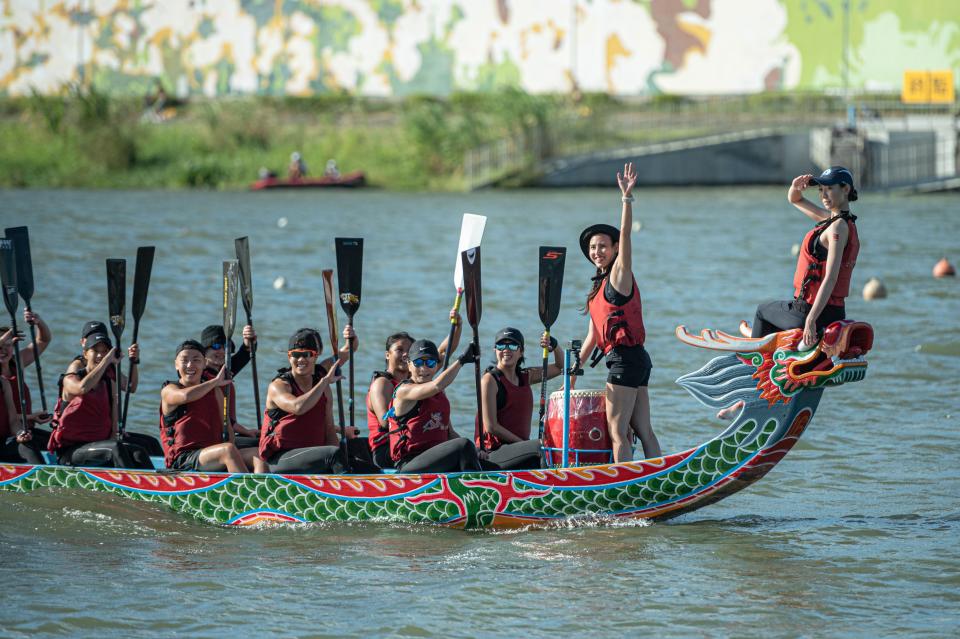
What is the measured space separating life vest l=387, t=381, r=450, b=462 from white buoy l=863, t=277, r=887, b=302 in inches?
466

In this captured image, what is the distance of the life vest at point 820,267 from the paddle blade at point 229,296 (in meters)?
3.72

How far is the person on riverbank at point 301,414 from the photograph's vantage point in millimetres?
8688

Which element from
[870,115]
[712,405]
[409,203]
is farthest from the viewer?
[870,115]

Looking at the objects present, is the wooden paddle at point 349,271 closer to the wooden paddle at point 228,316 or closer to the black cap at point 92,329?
the wooden paddle at point 228,316

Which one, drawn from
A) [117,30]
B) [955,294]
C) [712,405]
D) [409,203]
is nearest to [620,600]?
[712,405]

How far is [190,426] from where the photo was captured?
903 cm

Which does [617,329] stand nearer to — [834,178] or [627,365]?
[627,365]

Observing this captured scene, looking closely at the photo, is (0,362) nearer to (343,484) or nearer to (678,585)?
Answer: (343,484)

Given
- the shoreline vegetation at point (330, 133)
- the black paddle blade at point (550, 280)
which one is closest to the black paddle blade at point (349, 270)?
the black paddle blade at point (550, 280)

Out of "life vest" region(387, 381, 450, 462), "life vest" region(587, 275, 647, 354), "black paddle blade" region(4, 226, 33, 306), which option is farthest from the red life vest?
"black paddle blade" region(4, 226, 33, 306)

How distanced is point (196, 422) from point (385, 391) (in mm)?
1266

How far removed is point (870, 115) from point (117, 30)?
1088 inches

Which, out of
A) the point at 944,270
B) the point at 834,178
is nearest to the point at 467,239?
the point at 834,178

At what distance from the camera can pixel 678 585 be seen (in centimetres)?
798
